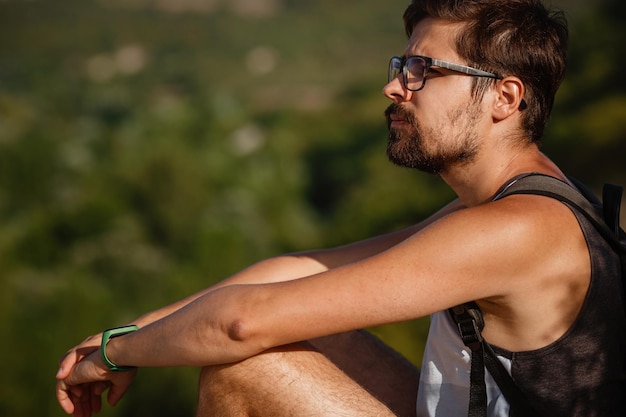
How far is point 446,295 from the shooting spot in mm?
2078

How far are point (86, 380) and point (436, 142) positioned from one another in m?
1.54

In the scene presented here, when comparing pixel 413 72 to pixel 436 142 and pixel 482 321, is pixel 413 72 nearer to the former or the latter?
pixel 436 142

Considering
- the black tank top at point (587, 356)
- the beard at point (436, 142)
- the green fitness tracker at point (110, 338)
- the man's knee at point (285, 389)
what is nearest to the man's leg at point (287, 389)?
the man's knee at point (285, 389)

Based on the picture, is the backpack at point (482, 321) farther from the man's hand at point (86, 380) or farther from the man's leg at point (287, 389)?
the man's hand at point (86, 380)

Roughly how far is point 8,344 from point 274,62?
28928 millimetres

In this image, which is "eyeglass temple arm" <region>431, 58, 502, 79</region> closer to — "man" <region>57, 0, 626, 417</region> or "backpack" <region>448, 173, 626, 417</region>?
"man" <region>57, 0, 626, 417</region>

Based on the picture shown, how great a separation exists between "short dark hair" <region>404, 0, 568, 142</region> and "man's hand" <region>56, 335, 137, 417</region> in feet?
5.40

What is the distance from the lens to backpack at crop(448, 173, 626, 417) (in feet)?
7.02

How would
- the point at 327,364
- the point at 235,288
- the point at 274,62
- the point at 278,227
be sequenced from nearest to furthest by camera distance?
the point at 235,288 < the point at 327,364 < the point at 278,227 < the point at 274,62

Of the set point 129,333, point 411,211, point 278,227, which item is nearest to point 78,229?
point 278,227

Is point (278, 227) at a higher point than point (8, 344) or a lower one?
lower

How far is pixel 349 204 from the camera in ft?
89.4

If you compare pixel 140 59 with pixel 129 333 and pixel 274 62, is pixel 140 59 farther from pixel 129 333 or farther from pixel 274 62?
pixel 129 333

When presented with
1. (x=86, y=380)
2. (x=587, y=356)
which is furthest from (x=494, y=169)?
(x=86, y=380)
